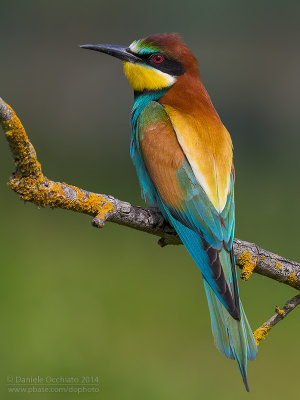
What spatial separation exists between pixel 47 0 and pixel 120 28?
1.90 feet

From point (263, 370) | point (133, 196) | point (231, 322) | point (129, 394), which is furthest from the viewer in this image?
point (133, 196)

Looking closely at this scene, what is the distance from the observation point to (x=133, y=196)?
4574 millimetres

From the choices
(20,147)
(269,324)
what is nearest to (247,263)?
(269,324)

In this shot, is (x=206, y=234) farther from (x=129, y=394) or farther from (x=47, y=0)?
(x=47, y=0)

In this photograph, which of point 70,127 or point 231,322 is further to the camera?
point 70,127

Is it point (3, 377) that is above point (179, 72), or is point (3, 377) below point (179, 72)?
below

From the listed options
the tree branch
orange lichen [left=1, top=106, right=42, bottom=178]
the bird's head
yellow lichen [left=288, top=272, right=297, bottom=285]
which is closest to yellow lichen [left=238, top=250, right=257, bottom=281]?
the tree branch

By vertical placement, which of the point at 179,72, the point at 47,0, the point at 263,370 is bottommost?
the point at 263,370

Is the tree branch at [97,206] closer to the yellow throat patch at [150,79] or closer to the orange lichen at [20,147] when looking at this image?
the orange lichen at [20,147]

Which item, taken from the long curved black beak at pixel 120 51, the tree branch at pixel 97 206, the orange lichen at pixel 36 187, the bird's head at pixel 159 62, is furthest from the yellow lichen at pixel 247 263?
the long curved black beak at pixel 120 51

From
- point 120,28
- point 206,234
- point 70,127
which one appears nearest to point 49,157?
point 70,127

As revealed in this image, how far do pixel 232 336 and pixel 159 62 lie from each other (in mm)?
1082

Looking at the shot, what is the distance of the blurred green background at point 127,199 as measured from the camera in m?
3.40

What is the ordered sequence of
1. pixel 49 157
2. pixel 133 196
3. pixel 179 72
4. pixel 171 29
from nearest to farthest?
pixel 179 72 < pixel 133 196 < pixel 49 157 < pixel 171 29
